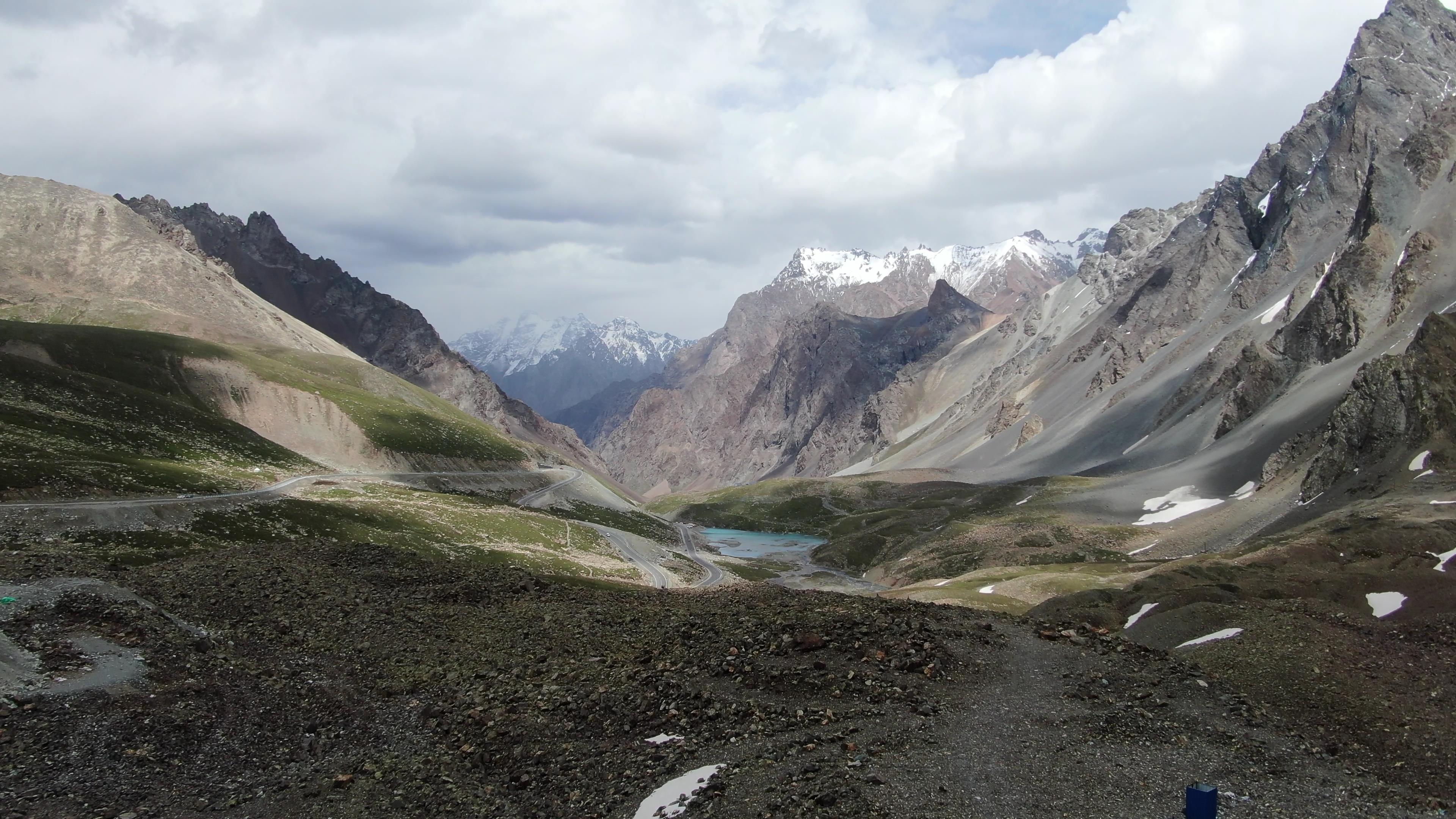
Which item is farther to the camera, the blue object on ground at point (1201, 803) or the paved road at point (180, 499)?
the paved road at point (180, 499)

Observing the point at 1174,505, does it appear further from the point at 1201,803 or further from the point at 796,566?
the point at 1201,803

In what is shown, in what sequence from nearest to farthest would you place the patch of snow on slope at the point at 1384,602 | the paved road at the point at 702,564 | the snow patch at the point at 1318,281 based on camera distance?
1. the patch of snow on slope at the point at 1384,602
2. the paved road at the point at 702,564
3. the snow patch at the point at 1318,281

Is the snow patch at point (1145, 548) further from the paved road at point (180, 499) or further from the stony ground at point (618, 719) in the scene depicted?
the paved road at point (180, 499)

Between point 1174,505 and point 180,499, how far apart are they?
127 meters

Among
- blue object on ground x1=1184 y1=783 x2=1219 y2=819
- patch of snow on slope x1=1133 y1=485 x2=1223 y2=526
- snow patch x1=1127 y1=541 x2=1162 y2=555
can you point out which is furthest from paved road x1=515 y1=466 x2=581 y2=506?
blue object on ground x1=1184 y1=783 x2=1219 y2=819

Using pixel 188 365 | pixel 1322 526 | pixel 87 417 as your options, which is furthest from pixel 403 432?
pixel 1322 526

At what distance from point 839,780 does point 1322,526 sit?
74.1 m

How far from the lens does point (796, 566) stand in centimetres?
15338

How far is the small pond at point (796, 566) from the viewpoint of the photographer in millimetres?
123062

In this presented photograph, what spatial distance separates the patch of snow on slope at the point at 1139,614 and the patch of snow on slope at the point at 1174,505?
81.9m

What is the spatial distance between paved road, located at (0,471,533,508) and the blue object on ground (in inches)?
2380

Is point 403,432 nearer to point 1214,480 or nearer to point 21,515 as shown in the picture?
point 21,515

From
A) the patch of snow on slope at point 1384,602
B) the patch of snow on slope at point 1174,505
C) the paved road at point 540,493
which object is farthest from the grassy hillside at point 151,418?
the patch of snow on slope at point 1174,505

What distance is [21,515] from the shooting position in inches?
1866
